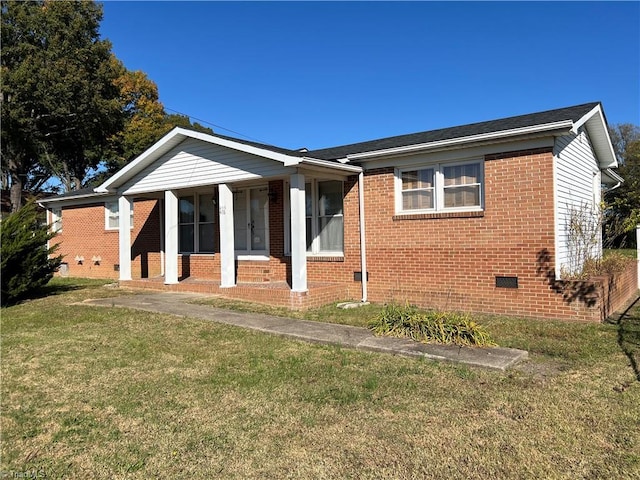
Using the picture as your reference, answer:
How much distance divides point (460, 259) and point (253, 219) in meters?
5.86

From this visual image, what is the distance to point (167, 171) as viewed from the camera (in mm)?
12320

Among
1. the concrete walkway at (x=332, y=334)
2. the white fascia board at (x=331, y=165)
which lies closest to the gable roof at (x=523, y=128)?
the white fascia board at (x=331, y=165)

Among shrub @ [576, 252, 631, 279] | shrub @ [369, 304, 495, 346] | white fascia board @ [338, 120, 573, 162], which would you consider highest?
white fascia board @ [338, 120, 573, 162]

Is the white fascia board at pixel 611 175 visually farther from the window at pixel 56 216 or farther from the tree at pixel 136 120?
the tree at pixel 136 120

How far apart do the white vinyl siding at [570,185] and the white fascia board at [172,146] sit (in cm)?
486

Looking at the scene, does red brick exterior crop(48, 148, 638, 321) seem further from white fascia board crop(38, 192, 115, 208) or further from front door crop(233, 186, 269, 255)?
white fascia board crop(38, 192, 115, 208)

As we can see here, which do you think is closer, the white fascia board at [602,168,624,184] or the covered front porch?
the covered front porch

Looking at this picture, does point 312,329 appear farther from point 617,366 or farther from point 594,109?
point 594,109

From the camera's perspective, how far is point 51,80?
1039 inches

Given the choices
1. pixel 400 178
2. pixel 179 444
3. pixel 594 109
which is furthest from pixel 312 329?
pixel 594 109

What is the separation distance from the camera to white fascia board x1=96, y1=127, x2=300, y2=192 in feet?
31.5

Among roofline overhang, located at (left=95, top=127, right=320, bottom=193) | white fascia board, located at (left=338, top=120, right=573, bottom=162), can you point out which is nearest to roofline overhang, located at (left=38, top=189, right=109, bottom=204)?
roofline overhang, located at (left=95, top=127, right=320, bottom=193)

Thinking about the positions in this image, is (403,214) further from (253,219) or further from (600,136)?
(600,136)

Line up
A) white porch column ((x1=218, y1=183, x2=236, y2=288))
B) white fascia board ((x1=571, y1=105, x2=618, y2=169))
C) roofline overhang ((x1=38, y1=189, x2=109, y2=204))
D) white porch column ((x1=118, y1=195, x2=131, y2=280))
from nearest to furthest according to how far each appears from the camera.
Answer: white fascia board ((x1=571, y1=105, x2=618, y2=169)) < white porch column ((x1=218, y1=183, x2=236, y2=288)) < white porch column ((x1=118, y1=195, x2=131, y2=280)) < roofline overhang ((x1=38, y1=189, x2=109, y2=204))
